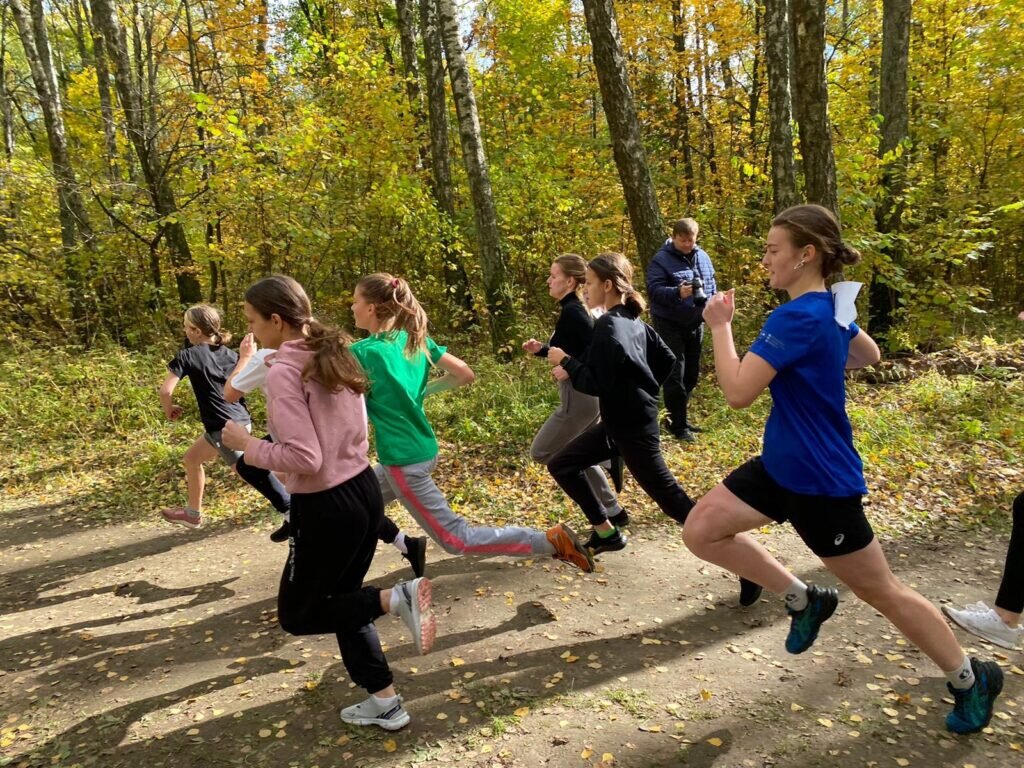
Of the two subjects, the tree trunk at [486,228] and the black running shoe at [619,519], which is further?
the tree trunk at [486,228]

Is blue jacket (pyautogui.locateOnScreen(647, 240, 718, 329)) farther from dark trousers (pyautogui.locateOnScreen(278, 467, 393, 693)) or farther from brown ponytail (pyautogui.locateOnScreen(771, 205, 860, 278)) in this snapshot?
dark trousers (pyautogui.locateOnScreen(278, 467, 393, 693))

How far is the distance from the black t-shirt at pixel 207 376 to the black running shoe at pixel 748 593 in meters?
4.20

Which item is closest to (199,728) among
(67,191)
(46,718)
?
(46,718)

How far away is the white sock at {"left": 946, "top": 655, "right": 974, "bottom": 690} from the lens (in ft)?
8.93

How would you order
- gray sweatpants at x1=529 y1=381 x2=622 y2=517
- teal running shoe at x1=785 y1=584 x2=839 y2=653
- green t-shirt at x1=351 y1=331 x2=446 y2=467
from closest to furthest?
teal running shoe at x1=785 y1=584 x2=839 y2=653 < green t-shirt at x1=351 y1=331 x2=446 y2=467 < gray sweatpants at x1=529 y1=381 x2=622 y2=517

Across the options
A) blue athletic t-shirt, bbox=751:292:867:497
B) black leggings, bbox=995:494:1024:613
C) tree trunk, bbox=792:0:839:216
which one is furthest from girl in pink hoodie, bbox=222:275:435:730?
tree trunk, bbox=792:0:839:216

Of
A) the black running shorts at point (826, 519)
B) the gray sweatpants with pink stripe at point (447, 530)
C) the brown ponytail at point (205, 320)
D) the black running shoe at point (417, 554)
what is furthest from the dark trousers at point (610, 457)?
the brown ponytail at point (205, 320)

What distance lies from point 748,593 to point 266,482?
3.69 meters

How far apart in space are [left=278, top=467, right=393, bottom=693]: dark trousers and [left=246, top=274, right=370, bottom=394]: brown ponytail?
0.48 metres

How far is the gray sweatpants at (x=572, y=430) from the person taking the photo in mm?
4852

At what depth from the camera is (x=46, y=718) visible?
3400mm

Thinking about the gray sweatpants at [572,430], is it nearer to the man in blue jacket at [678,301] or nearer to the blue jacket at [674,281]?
the man in blue jacket at [678,301]

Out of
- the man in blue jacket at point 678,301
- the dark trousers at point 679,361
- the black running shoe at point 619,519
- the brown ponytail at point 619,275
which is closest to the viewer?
the brown ponytail at point 619,275

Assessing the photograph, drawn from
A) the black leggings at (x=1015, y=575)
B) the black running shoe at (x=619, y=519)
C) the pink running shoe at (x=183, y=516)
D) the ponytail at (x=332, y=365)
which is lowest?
the black running shoe at (x=619, y=519)
